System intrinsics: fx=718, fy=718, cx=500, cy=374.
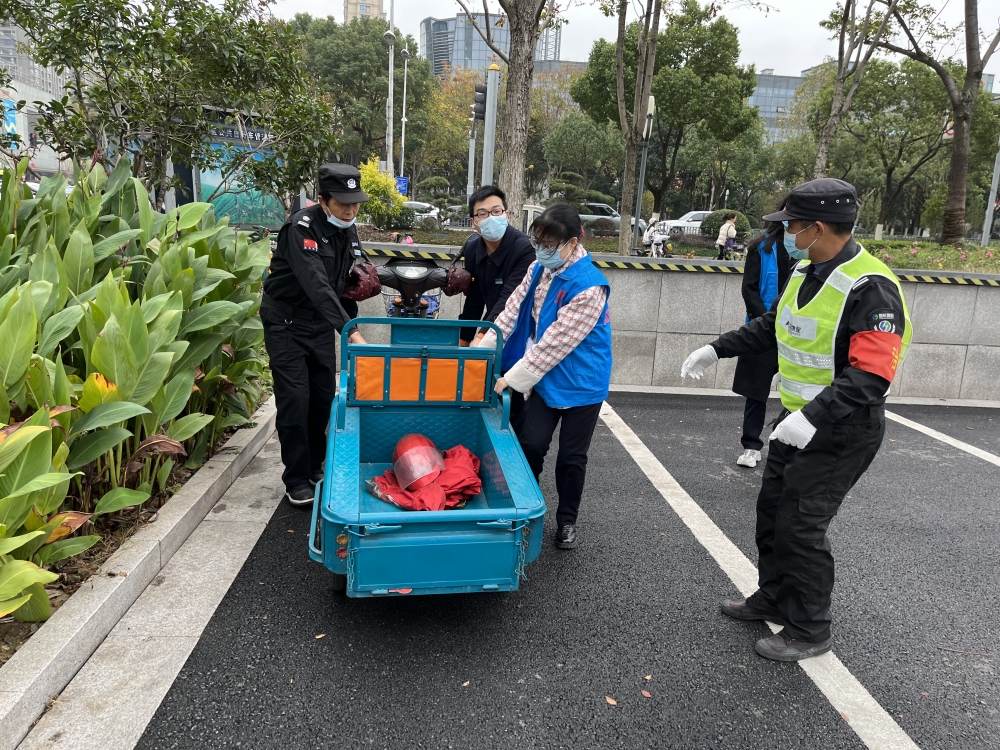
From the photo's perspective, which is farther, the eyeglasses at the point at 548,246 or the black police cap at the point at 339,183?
the black police cap at the point at 339,183

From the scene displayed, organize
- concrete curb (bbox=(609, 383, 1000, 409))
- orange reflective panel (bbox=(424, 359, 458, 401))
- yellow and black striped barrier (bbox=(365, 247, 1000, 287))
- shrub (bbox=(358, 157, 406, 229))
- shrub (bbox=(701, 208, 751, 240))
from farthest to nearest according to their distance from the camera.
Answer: shrub (bbox=(701, 208, 751, 240))
shrub (bbox=(358, 157, 406, 229))
concrete curb (bbox=(609, 383, 1000, 409))
yellow and black striped barrier (bbox=(365, 247, 1000, 287))
orange reflective panel (bbox=(424, 359, 458, 401))

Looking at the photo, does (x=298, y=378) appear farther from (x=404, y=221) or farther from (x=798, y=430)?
(x=404, y=221)

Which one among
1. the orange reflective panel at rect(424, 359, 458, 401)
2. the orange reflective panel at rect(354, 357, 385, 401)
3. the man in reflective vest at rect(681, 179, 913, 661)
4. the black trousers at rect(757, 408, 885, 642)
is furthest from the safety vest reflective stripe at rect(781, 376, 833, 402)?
the orange reflective panel at rect(354, 357, 385, 401)

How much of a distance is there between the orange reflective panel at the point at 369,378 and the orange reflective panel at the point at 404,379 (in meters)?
0.05

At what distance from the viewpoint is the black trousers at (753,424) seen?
5074mm

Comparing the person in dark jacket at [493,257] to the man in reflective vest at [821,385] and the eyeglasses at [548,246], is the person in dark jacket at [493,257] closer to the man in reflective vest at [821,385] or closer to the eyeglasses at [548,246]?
the eyeglasses at [548,246]

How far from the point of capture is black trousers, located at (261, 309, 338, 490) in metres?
3.81

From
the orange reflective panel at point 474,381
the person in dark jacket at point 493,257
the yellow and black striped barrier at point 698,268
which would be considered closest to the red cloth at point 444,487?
the orange reflective panel at point 474,381

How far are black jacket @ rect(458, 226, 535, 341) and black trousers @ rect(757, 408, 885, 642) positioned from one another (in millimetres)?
1795

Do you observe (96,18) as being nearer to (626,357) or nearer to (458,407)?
(458,407)

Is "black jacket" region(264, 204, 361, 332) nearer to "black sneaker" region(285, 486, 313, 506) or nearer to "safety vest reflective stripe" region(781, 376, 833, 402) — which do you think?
"black sneaker" region(285, 486, 313, 506)

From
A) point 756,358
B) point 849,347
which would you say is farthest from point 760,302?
point 849,347

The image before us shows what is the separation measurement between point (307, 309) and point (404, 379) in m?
0.80

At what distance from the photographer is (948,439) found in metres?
6.11
